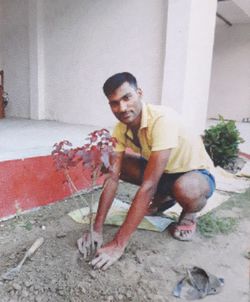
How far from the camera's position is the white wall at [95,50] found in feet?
12.1

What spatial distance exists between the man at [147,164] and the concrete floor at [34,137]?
735mm

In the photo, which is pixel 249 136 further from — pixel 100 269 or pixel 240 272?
pixel 100 269

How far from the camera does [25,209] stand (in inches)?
94.2

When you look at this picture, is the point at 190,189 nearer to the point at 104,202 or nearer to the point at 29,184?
the point at 104,202

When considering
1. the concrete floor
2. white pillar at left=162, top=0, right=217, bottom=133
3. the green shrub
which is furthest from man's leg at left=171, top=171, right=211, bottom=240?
the green shrub

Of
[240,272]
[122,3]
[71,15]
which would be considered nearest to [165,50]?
[122,3]

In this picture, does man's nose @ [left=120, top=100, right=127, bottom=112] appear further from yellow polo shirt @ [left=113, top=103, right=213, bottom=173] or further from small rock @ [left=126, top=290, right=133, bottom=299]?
small rock @ [left=126, top=290, right=133, bottom=299]

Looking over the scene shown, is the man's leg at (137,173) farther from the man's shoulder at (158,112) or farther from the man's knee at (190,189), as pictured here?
the man's shoulder at (158,112)

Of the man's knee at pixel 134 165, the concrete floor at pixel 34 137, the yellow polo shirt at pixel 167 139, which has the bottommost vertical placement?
the man's knee at pixel 134 165

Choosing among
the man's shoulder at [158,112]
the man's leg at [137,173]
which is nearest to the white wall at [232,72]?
the man's leg at [137,173]

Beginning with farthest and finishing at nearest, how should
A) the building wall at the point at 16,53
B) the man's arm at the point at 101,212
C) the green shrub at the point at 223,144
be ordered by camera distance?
the building wall at the point at 16,53 < the green shrub at the point at 223,144 < the man's arm at the point at 101,212

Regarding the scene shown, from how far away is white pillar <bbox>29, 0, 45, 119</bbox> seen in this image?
14.8 feet

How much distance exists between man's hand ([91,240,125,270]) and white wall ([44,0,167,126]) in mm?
2288

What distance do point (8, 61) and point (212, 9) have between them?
3.04 m
